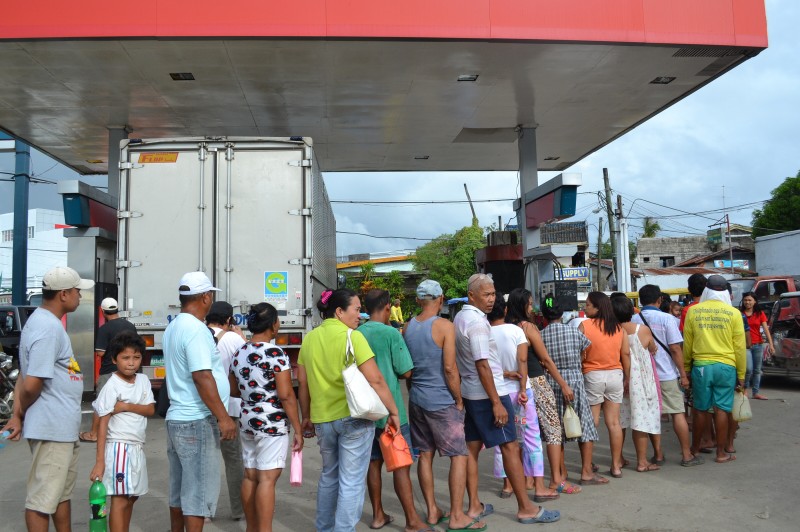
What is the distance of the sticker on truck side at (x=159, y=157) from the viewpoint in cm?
937

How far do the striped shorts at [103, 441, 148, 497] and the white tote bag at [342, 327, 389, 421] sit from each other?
141 centimetres

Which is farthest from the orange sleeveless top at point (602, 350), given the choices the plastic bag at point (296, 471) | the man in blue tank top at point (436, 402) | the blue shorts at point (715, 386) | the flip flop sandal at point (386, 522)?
the plastic bag at point (296, 471)

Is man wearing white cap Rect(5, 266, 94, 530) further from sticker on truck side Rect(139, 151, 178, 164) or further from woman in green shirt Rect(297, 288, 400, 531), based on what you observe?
sticker on truck side Rect(139, 151, 178, 164)

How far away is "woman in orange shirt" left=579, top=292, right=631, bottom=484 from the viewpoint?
6387 mm

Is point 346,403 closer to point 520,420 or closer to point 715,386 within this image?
point 520,420

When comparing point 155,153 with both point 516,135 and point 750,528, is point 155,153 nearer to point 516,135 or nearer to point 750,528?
point 750,528

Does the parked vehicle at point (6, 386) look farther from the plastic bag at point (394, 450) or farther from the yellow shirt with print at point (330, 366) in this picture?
the plastic bag at point (394, 450)

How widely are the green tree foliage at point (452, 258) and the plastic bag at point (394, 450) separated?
3087 centimetres

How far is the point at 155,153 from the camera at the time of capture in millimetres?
9438

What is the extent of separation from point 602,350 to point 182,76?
8509 millimetres

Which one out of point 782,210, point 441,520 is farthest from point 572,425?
point 782,210

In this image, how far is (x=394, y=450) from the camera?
4.58 metres

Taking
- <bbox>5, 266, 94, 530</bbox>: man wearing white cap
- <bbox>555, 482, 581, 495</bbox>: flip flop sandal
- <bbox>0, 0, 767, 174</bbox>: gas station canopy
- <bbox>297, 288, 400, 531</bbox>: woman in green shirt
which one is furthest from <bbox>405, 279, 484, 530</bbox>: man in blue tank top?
<bbox>0, 0, 767, 174</bbox>: gas station canopy

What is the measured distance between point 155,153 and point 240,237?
1652 mm
